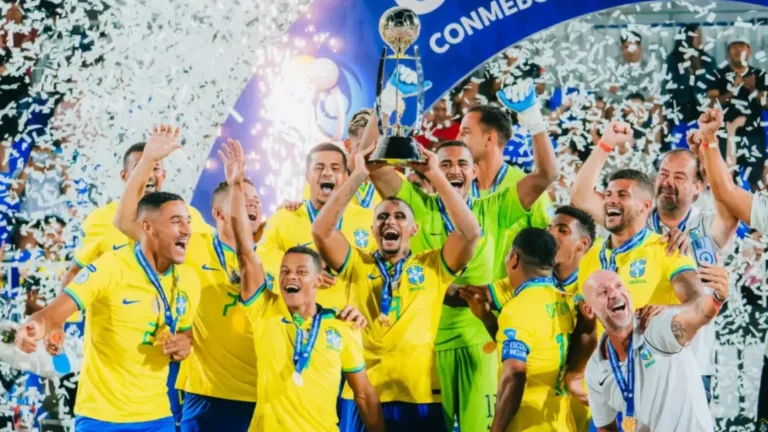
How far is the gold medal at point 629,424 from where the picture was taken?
4.76 meters

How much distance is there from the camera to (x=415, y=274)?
494cm

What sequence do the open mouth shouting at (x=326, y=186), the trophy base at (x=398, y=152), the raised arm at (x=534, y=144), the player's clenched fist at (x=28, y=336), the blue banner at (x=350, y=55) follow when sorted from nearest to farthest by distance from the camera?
the player's clenched fist at (x=28, y=336) < the trophy base at (x=398, y=152) < the raised arm at (x=534, y=144) < the open mouth shouting at (x=326, y=186) < the blue banner at (x=350, y=55)

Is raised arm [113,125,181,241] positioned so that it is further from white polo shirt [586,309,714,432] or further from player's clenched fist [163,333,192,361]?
white polo shirt [586,309,714,432]

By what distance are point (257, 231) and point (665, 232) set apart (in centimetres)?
199

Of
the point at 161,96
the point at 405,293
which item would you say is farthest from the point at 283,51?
the point at 405,293

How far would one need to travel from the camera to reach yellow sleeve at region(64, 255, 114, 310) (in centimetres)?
459

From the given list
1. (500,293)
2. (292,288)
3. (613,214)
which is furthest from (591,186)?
(292,288)

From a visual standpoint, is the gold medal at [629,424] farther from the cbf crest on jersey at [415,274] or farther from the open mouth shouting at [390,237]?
the open mouth shouting at [390,237]

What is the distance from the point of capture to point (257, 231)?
18.9 ft

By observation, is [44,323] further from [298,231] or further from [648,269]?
[648,269]

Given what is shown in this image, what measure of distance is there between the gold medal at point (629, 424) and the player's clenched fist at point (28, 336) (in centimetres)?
235

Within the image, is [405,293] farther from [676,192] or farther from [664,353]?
[676,192]

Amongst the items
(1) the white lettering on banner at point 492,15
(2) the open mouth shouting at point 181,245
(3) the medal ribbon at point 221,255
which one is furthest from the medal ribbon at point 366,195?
(1) the white lettering on banner at point 492,15

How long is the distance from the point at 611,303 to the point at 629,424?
0.50 m
